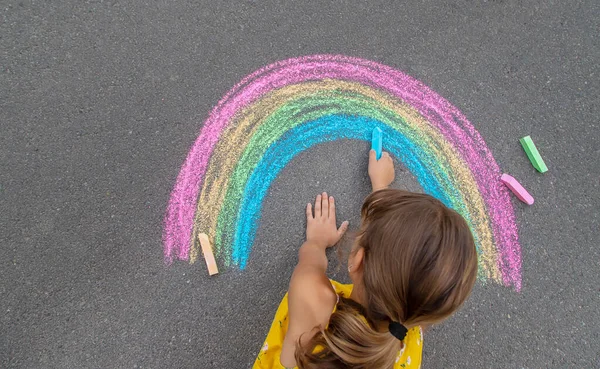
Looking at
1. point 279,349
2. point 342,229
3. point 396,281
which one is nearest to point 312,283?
point 279,349

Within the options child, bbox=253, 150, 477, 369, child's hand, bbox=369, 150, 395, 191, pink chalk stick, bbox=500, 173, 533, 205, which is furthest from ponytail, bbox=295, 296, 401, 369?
pink chalk stick, bbox=500, 173, 533, 205

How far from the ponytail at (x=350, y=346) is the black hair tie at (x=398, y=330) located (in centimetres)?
1

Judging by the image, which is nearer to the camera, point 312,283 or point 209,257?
point 312,283

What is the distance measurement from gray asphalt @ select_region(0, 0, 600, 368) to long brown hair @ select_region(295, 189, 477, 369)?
0.82 meters

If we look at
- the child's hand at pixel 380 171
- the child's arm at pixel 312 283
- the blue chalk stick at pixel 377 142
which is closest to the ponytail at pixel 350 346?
the child's arm at pixel 312 283

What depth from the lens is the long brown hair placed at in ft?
3.99

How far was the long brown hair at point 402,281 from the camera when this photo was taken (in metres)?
1.22

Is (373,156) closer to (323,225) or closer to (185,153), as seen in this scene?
(323,225)

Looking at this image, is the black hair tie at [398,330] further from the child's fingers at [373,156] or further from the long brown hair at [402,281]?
the child's fingers at [373,156]

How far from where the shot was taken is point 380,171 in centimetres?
214

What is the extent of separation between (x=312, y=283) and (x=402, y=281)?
600 mm

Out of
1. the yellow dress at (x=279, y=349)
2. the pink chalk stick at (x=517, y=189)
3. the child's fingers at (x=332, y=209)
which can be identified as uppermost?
the child's fingers at (x=332, y=209)

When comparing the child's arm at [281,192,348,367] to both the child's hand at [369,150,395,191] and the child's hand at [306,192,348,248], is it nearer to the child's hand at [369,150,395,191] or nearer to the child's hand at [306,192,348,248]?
the child's hand at [306,192,348,248]

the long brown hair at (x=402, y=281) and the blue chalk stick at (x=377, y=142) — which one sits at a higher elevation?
the blue chalk stick at (x=377, y=142)
